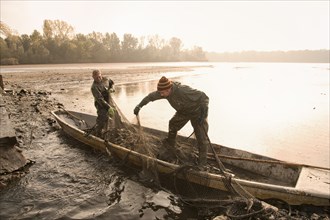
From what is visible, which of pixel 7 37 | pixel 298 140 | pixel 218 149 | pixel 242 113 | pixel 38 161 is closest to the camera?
pixel 218 149

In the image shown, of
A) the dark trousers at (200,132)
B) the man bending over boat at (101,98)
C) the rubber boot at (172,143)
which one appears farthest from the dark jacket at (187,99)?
the man bending over boat at (101,98)

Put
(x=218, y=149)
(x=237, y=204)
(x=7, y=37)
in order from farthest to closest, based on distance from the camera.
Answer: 1. (x=7, y=37)
2. (x=218, y=149)
3. (x=237, y=204)

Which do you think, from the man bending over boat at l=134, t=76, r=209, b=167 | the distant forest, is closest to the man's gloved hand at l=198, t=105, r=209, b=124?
the man bending over boat at l=134, t=76, r=209, b=167

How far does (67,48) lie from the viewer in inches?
2554

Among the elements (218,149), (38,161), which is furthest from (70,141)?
(218,149)

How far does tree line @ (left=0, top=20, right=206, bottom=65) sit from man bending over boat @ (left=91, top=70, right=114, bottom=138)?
2080 inches

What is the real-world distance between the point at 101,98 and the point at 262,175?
4842 mm

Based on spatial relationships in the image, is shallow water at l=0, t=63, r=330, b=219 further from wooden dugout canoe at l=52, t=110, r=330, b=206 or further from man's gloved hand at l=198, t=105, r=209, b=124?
man's gloved hand at l=198, t=105, r=209, b=124

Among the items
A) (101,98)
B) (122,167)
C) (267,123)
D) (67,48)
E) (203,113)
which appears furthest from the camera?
(67,48)

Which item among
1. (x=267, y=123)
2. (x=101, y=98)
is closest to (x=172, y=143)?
(x=101, y=98)

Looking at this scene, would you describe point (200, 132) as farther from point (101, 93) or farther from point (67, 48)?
point (67, 48)

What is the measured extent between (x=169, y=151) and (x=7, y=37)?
64016 millimetres

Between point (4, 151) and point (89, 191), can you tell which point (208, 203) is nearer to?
point (89, 191)

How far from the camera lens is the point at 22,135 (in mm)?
9477
